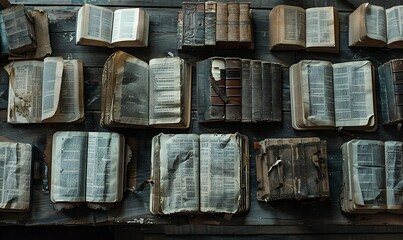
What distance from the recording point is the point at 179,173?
1775 millimetres

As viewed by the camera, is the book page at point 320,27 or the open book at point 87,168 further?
the book page at point 320,27

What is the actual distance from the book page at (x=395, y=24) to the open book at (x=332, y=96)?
0.16 metres

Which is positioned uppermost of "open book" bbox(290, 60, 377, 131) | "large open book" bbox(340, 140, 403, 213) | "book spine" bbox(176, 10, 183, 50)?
"book spine" bbox(176, 10, 183, 50)

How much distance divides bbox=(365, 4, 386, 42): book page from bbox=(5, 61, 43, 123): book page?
1.25 meters

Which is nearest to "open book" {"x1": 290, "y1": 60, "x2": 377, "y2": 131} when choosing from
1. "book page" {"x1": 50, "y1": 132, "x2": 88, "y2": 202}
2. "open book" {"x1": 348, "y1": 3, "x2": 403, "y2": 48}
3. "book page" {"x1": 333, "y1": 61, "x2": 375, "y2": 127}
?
"book page" {"x1": 333, "y1": 61, "x2": 375, "y2": 127}

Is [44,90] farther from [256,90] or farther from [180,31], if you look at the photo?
[256,90]

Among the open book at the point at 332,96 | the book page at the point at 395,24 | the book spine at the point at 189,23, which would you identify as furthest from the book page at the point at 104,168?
the book page at the point at 395,24

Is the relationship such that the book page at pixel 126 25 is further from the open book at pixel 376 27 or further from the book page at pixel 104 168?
the open book at pixel 376 27

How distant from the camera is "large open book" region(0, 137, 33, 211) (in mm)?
1746

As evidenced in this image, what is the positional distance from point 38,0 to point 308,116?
3.76 feet

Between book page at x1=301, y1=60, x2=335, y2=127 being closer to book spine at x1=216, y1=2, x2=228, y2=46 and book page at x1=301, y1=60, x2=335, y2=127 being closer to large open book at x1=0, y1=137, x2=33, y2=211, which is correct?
book spine at x1=216, y1=2, x2=228, y2=46

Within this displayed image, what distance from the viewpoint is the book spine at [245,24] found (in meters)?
1.88

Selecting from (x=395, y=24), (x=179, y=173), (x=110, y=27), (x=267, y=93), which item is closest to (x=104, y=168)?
(x=179, y=173)

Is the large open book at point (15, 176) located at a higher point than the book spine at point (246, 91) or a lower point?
lower
